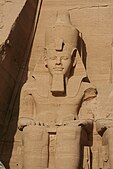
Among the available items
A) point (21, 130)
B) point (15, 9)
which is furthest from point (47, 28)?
point (21, 130)

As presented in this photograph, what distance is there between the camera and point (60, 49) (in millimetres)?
6785

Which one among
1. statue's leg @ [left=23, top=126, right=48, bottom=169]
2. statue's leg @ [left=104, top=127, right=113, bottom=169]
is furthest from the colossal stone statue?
statue's leg @ [left=104, top=127, right=113, bottom=169]

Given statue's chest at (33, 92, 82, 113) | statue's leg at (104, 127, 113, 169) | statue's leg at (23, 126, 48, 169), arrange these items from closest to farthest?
statue's leg at (104, 127, 113, 169) < statue's leg at (23, 126, 48, 169) < statue's chest at (33, 92, 82, 113)

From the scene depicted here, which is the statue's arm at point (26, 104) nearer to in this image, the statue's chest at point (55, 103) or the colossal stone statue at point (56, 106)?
the colossal stone statue at point (56, 106)

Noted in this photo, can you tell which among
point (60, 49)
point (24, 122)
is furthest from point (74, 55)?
point (24, 122)

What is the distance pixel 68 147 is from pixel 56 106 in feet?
2.21

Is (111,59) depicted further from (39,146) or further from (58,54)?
(39,146)

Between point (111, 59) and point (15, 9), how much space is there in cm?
134

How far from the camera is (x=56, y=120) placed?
21.7ft

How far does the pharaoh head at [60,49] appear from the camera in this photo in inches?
265

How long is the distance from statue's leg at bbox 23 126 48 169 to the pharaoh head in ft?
2.04

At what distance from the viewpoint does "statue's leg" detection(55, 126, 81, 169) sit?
20.3 ft

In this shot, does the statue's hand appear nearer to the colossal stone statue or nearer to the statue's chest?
the colossal stone statue

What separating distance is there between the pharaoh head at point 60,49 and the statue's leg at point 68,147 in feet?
1.91
